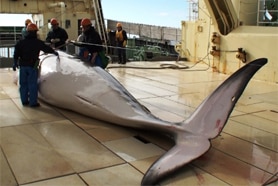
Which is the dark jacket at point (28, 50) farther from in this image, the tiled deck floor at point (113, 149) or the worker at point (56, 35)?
the worker at point (56, 35)

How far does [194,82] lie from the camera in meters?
10.1

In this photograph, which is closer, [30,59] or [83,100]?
[83,100]

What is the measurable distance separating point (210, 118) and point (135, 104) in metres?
1.45

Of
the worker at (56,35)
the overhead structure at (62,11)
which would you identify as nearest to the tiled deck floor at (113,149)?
the worker at (56,35)

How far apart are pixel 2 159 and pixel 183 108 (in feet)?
12.4

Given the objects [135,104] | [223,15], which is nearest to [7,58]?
[223,15]

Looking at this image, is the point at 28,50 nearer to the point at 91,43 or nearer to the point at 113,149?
the point at 91,43

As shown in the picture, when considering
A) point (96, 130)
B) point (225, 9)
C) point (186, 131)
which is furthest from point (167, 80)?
point (186, 131)

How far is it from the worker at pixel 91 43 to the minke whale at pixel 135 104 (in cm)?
88

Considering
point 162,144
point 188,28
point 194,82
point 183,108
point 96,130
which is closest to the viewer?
point 162,144

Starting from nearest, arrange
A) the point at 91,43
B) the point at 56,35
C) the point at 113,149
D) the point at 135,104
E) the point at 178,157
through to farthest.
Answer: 1. the point at 178,157
2. the point at 113,149
3. the point at 135,104
4. the point at 91,43
5. the point at 56,35

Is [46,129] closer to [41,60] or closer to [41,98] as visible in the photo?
[41,98]

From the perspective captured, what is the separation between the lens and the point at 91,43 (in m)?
7.65

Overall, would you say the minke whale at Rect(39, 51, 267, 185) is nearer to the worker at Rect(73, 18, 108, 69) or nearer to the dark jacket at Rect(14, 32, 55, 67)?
the dark jacket at Rect(14, 32, 55, 67)
